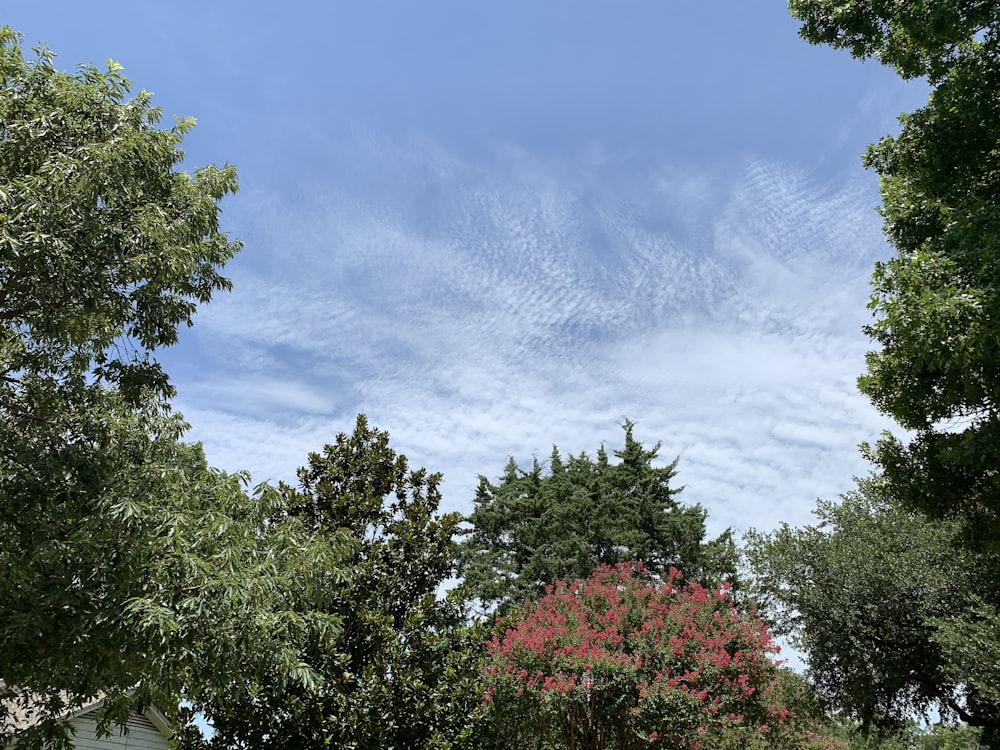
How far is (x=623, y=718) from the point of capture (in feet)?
47.1

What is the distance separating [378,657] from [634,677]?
629 centimetres

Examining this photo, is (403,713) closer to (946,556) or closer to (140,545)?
(140,545)

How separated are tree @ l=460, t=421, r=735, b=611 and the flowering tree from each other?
1370 centimetres

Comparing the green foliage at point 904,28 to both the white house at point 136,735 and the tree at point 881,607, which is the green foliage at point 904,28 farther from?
the white house at point 136,735

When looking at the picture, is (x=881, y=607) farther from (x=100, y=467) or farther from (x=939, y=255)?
(x=100, y=467)

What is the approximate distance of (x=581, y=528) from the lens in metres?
32.2

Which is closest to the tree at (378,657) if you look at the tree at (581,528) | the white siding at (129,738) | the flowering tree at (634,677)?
the flowering tree at (634,677)

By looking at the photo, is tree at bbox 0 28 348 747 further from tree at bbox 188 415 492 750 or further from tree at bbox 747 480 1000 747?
tree at bbox 747 480 1000 747

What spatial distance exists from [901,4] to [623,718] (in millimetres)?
13821

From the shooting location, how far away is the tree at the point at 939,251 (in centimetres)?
656

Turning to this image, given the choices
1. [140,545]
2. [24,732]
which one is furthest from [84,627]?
[24,732]

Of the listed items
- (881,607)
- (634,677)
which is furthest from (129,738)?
(881,607)

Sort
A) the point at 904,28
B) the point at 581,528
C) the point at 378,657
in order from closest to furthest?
1. the point at 904,28
2. the point at 378,657
3. the point at 581,528

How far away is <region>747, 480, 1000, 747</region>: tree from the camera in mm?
15617
